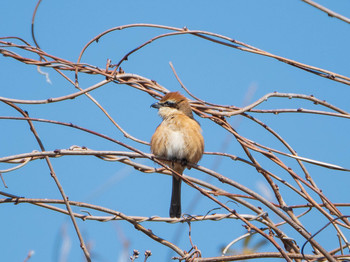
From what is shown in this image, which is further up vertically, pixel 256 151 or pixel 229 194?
pixel 256 151

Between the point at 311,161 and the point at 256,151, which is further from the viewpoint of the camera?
the point at 256,151

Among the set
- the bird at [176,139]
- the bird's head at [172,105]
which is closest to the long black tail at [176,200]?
the bird at [176,139]

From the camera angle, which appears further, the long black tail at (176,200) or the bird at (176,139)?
the long black tail at (176,200)

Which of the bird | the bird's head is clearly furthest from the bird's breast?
the bird's head

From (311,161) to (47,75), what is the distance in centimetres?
159

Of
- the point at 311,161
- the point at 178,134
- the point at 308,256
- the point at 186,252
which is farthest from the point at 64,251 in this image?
the point at 178,134

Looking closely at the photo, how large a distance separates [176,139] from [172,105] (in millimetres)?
323

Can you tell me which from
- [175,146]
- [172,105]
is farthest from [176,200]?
[172,105]

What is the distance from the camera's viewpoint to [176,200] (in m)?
3.90

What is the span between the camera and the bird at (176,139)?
3699mm

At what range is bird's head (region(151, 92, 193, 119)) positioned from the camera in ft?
12.8

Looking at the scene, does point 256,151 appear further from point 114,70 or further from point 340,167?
point 114,70

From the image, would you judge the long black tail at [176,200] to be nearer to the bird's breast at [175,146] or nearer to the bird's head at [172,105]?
the bird's breast at [175,146]

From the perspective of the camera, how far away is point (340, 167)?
8.64 ft
